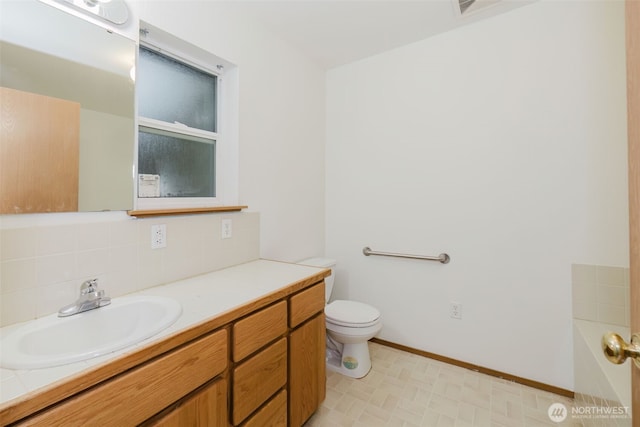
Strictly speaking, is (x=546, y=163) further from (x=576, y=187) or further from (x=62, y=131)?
(x=62, y=131)

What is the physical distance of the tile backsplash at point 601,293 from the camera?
5.39ft

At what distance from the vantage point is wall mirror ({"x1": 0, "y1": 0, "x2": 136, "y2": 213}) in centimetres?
101

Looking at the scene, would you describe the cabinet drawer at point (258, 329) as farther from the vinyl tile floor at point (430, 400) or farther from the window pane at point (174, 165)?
the window pane at point (174, 165)

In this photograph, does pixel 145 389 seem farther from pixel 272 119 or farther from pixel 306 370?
pixel 272 119

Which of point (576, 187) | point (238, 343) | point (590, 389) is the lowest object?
point (590, 389)

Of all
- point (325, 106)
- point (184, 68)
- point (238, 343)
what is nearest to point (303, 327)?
point (238, 343)

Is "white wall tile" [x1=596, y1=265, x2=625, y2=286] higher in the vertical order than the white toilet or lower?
higher

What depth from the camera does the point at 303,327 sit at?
146cm

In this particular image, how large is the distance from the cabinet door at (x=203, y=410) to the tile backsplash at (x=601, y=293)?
2.04m

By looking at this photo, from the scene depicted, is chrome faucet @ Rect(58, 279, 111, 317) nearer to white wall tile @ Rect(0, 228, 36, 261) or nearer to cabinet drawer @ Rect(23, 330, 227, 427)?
white wall tile @ Rect(0, 228, 36, 261)

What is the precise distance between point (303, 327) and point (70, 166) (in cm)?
124

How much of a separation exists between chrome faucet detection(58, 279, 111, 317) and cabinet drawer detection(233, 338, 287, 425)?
1.95ft

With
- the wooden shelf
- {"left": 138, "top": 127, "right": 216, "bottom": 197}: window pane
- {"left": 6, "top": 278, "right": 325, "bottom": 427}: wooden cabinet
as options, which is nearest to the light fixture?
{"left": 138, "top": 127, "right": 216, "bottom": 197}: window pane

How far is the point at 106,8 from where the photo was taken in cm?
125
